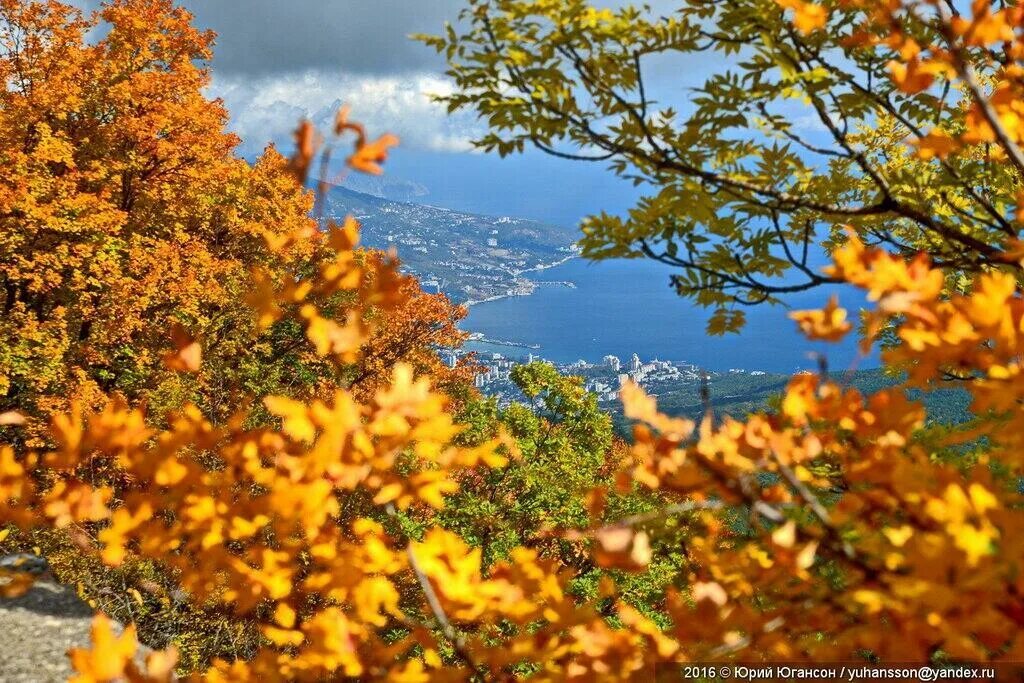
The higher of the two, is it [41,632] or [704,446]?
[704,446]

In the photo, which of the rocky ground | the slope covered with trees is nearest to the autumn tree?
the slope covered with trees

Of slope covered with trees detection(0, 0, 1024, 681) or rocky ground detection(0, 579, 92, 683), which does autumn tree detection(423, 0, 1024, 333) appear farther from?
rocky ground detection(0, 579, 92, 683)

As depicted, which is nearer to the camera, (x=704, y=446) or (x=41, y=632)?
(x=704, y=446)

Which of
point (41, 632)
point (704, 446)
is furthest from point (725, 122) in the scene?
point (41, 632)

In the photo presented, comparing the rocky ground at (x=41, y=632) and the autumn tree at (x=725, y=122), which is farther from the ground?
the autumn tree at (x=725, y=122)

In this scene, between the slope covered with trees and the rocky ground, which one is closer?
the slope covered with trees

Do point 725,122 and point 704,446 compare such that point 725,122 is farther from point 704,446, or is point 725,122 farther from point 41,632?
point 41,632

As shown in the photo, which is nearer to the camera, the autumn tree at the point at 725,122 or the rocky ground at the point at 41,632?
the autumn tree at the point at 725,122

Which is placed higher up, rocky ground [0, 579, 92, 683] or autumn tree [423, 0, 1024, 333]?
autumn tree [423, 0, 1024, 333]

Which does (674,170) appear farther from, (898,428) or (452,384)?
(452,384)

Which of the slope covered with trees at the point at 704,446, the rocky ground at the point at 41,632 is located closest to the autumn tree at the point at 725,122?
the slope covered with trees at the point at 704,446

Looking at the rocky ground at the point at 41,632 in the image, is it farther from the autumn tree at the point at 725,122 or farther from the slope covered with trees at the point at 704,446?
the autumn tree at the point at 725,122

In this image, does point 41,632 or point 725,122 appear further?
point 41,632

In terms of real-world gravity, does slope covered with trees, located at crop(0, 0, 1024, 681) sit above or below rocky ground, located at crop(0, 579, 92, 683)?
above
